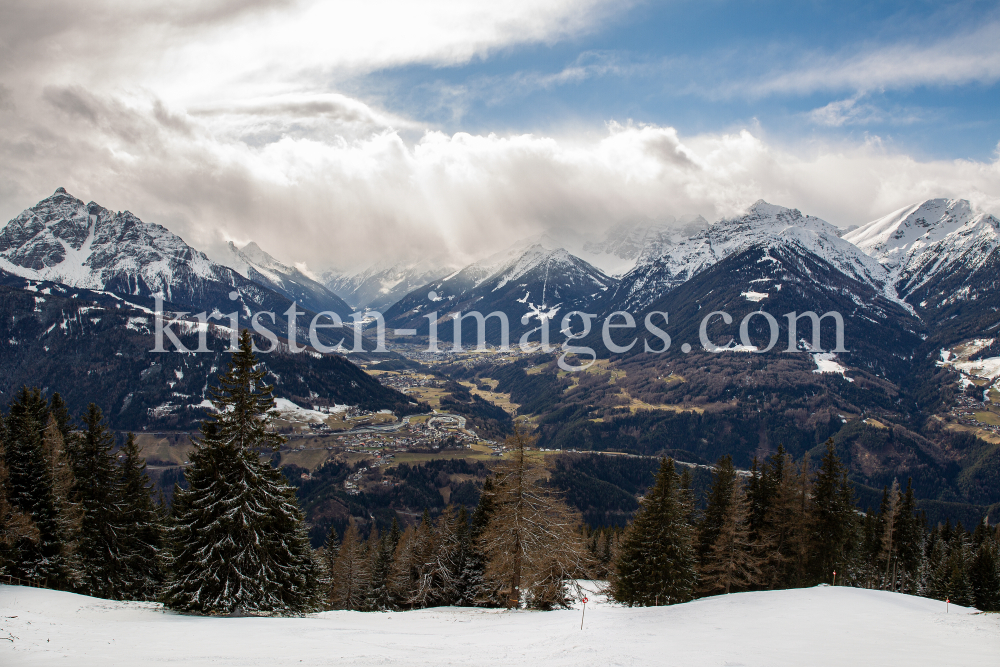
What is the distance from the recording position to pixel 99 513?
33312mm

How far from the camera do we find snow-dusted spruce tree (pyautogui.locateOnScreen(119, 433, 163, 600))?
34.4 m

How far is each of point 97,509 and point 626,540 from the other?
3401 centimetres

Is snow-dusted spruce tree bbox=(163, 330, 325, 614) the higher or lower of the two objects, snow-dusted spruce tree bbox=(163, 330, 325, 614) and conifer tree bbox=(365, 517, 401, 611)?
the higher

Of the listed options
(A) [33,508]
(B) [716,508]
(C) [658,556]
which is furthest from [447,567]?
(A) [33,508]

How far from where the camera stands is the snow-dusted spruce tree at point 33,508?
2827cm

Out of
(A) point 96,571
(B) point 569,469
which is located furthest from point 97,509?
(B) point 569,469

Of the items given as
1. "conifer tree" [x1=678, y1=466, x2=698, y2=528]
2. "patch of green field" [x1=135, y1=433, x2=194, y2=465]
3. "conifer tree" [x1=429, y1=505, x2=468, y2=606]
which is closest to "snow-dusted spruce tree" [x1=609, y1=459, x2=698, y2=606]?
"conifer tree" [x1=678, y1=466, x2=698, y2=528]

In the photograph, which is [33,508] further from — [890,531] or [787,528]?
[890,531]

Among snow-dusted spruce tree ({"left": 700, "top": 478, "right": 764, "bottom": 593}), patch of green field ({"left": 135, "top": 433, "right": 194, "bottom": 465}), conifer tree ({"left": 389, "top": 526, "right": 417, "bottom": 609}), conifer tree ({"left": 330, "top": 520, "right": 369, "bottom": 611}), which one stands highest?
Result: snow-dusted spruce tree ({"left": 700, "top": 478, "right": 764, "bottom": 593})

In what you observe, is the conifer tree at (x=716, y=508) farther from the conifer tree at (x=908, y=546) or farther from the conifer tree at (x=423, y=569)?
the conifer tree at (x=908, y=546)

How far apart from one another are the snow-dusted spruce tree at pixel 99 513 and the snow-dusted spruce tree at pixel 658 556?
32.4m

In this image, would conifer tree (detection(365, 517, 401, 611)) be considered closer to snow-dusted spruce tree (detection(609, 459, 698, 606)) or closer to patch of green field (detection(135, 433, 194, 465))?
snow-dusted spruce tree (detection(609, 459, 698, 606))

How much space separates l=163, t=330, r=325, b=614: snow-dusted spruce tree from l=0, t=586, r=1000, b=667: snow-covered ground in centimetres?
185

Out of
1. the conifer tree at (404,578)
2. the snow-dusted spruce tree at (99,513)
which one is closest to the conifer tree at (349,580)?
the conifer tree at (404,578)
